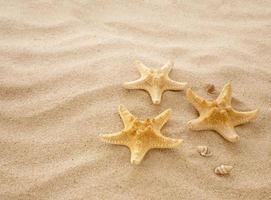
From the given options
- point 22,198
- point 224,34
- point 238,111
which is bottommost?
point 22,198

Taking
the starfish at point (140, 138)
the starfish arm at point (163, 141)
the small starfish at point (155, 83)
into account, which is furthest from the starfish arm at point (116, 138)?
the small starfish at point (155, 83)

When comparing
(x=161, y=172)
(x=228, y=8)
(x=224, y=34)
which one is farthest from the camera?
(x=228, y=8)

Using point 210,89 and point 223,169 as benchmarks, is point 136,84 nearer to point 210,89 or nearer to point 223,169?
point 210,89

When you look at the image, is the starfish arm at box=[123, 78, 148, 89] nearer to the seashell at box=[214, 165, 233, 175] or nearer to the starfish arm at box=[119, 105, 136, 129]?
the starfish arm at box=[119, 105, 136, 129]

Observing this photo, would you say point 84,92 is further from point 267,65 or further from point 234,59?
point 267,65

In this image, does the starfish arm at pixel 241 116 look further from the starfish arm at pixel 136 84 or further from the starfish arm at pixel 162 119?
the starfish arm at pixel 136 84

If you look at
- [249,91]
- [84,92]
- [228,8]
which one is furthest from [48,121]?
[228,8]
